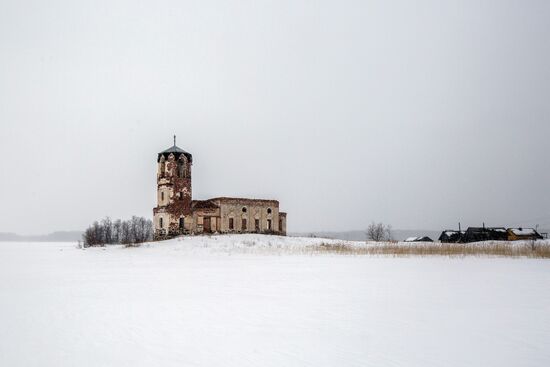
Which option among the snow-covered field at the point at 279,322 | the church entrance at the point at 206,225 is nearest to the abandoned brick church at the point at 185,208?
the church entrance at the point at 206,225

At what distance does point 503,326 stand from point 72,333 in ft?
19.5

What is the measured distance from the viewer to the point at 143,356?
16.1 feet

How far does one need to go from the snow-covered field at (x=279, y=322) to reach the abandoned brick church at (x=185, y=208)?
30.5 meters

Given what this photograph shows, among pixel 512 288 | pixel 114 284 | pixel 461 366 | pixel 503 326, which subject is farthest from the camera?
pixel 114 284

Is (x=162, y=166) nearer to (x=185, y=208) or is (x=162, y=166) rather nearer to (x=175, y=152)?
(x=175, y=152)

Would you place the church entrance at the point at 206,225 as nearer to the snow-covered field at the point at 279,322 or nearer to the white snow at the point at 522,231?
the snow-covered field at the point at 279,322

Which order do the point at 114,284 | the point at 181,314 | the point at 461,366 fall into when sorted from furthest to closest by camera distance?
the point at 114,284, the point at 181,314, the point at 461,366

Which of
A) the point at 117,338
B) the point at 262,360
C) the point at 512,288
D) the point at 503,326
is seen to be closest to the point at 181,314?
the point at 117,338

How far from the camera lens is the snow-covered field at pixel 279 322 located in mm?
4898

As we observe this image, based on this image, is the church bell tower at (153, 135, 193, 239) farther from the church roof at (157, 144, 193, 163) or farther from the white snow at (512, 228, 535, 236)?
the white snow at (512, 228, 535, 236)

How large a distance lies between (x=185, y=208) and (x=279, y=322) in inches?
1467

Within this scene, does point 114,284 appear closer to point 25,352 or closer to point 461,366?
point 25,352

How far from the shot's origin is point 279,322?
6578mm

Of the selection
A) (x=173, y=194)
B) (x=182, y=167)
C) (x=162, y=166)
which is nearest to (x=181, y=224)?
(x=173, y=194)
